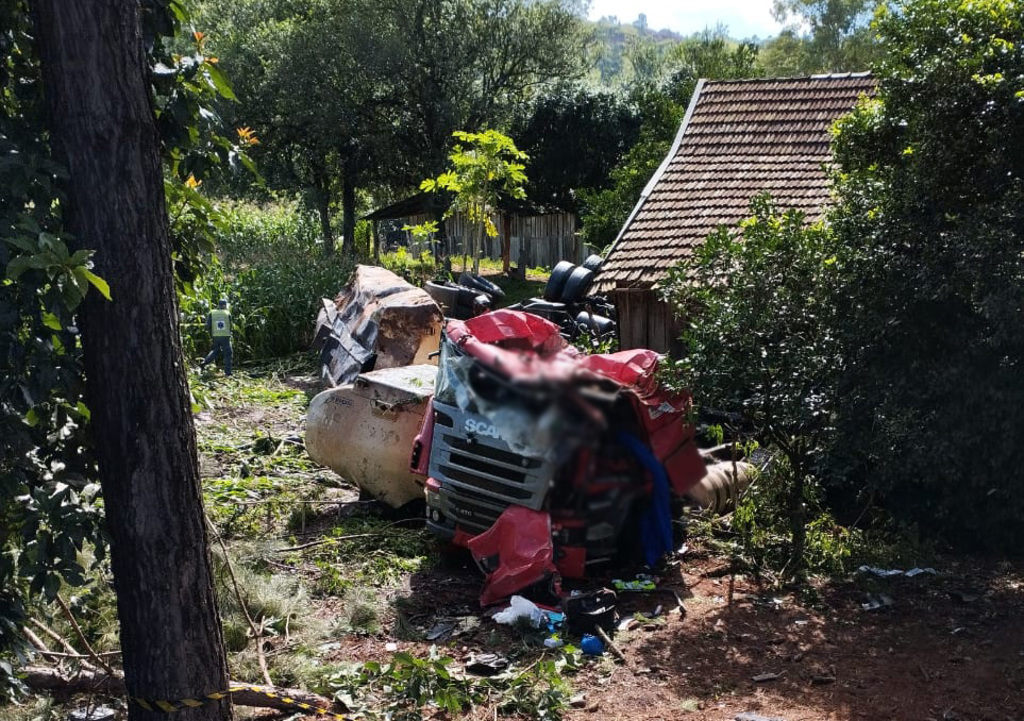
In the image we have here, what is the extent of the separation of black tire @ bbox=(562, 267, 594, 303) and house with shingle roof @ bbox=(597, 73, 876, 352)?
1368 millimetres

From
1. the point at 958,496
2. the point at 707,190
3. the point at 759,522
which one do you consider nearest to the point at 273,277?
the point at 707,190

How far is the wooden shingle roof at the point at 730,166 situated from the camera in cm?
1336

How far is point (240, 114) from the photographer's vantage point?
2639 cm

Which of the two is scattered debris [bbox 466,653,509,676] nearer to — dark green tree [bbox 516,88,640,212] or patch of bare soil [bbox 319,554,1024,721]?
patch of bare soil [bbox 319,554,1024,721]

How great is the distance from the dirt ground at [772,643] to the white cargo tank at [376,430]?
109 centimetres

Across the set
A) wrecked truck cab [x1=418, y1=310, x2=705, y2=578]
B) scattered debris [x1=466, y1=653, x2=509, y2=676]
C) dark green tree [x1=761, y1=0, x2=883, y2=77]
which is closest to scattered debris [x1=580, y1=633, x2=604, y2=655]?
scattered debris [x1=466, y1=653, x2=509, y2=676]

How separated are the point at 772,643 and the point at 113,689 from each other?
13.7 ft

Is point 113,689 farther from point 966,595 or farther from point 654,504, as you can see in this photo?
point 966,595

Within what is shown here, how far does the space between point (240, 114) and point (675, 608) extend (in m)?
21.9

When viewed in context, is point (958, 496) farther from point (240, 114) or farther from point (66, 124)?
point (240, 114)

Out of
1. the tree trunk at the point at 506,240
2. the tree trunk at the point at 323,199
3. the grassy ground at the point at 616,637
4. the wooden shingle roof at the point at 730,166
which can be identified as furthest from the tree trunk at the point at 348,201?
the grassy ground at the point at 616,637

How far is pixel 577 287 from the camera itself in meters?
15.8

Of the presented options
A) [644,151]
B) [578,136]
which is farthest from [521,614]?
[578,136]

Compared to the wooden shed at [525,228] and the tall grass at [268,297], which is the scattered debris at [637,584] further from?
the wooden shed at [525,228]
